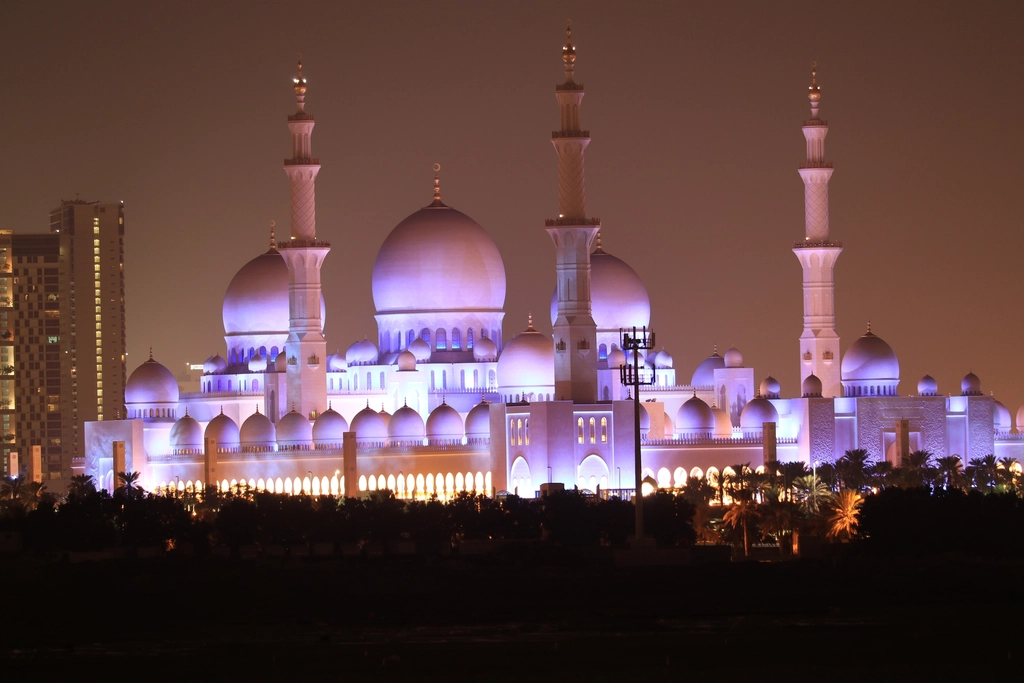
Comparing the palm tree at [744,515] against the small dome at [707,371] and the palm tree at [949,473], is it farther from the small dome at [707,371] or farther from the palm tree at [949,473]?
the small dome at [707,371]

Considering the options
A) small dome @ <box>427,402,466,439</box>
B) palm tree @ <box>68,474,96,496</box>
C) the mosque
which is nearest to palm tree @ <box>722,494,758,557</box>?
the mosque

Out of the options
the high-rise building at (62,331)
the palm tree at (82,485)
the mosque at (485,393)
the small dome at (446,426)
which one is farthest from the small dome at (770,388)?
the high-rise building at (62,331)

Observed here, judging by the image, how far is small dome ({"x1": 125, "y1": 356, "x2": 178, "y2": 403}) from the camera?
80.1 metres

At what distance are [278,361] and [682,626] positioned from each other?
32189 millimetres

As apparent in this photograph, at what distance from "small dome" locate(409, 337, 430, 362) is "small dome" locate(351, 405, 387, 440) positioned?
4.87 m

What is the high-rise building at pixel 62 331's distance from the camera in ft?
346

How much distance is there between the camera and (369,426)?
243 feet

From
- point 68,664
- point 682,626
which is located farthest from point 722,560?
point 68,664

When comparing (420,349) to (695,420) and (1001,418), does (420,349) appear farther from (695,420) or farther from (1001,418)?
(1001,418)

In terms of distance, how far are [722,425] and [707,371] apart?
848 cm

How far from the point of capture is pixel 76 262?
109 metres

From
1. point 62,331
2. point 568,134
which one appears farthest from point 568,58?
point 62,331

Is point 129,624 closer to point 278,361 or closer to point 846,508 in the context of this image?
point 846,508

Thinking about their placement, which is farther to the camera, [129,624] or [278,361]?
[278,361]
